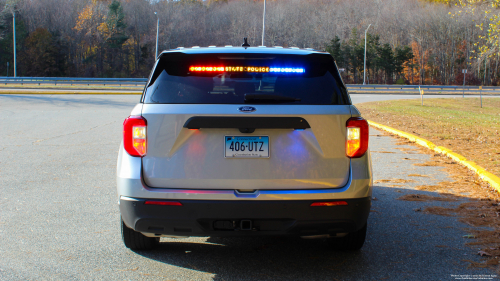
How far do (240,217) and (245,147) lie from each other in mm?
477

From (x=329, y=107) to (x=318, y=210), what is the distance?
725 millimetres

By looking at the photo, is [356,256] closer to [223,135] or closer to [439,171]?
[223,135]

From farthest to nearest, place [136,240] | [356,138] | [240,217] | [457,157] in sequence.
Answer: [457,157] → [136,240] → [356,138] → [240,217]

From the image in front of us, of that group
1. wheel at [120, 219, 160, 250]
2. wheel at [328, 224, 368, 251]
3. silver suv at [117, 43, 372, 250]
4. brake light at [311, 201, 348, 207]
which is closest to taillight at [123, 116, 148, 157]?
silver suv at [117, 43, 372, 250]

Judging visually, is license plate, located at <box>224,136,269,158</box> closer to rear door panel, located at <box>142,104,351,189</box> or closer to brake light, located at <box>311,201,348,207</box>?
Result: rear door panel, located at <box>142,104,351,189</box>

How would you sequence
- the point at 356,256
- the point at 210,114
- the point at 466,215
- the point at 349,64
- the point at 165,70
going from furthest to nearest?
the point at 349,64 → the point at 466,215 → the point at 356,256 → the point at 165,70 → the point at 210,114

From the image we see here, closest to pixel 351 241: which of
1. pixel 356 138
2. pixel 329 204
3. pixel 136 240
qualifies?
pixel 329 204

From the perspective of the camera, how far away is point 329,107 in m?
3.13

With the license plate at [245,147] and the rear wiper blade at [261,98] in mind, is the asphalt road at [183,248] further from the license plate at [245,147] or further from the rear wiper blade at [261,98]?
the rear wiper blade at [261,98]

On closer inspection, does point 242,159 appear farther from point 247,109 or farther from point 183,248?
point 183,248

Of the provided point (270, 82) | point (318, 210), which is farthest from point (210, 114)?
Result: point (318, 210)

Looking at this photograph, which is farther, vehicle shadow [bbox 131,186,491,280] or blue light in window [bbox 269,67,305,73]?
vehicle shadow [bbox 131,186,491,280]

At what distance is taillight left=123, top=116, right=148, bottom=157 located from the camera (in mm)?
3068

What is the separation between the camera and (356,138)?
3166 mm
